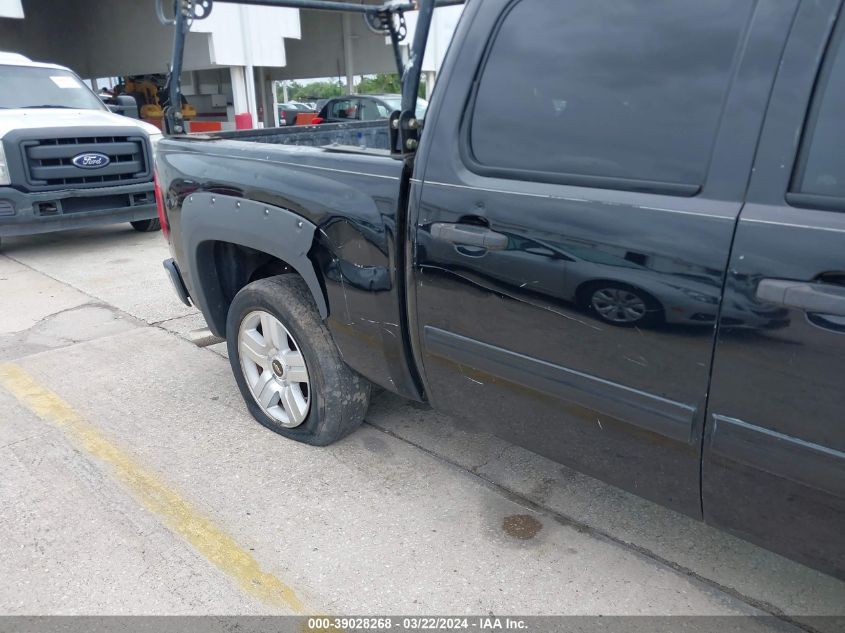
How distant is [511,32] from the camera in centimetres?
214

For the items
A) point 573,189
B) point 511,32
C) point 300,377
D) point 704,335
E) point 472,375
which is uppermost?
point 511,32

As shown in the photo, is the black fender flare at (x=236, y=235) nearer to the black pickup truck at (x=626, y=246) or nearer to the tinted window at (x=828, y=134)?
the black pickup truck at (x=626, y=246)

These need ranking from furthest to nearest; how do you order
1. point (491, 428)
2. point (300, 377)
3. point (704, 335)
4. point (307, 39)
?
point (307, 39)
point (300, 377)
point (491, 428)
point (704, 335)

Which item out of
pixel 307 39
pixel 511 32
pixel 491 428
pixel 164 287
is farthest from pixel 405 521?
pixel 307 39

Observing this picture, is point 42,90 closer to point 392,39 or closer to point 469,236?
point 392,39

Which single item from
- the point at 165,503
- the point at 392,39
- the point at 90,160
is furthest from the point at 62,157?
the point at 165,503

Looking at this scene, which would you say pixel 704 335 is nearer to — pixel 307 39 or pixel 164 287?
pixel 164 287

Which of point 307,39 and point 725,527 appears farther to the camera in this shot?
point 307,39

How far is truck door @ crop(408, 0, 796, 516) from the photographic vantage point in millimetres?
1719

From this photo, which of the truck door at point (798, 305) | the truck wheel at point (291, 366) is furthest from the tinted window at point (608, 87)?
the truck wheel at point (291, 366)

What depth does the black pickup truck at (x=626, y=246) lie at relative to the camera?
5.25 ft

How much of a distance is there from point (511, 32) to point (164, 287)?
16.0ft

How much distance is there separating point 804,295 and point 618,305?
0.46 m

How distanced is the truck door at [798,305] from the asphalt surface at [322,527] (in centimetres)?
85
